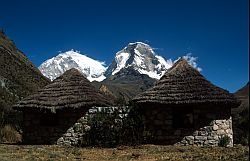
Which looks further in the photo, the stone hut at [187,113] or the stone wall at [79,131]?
the stone wall at [79,131]

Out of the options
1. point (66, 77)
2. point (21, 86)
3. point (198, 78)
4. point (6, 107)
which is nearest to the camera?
point (198, 78)

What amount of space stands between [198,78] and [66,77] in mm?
6598

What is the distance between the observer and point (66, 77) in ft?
64.2

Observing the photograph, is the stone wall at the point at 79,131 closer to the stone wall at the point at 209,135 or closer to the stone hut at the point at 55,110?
the stone hut at the point at 55,110


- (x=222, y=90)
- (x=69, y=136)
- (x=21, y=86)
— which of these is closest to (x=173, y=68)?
(x=222, y=90)

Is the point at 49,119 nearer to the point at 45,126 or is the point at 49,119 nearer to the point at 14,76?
the point at 45,126

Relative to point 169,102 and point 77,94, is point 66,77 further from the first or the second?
point 169,102

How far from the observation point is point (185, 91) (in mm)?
16750

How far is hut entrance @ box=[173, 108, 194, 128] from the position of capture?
1675cm

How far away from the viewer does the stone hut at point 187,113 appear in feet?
53.6

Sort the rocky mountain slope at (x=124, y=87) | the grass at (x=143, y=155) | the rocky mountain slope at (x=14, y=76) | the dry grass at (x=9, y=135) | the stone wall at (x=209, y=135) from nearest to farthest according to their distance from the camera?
the grass at (x=143, y=155) < the stone wall at (x=209, y=135) < the dry grass at (x=9, y=135) < the rocky mountain slope at (x=124, y=87) < the rocky mountain slope at (x=14, y=76)

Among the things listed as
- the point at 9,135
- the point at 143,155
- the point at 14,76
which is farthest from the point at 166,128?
the point at 14,76

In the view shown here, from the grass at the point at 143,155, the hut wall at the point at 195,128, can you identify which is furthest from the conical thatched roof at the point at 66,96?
the grass at the point at 143,155

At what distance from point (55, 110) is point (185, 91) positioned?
5.81 m
